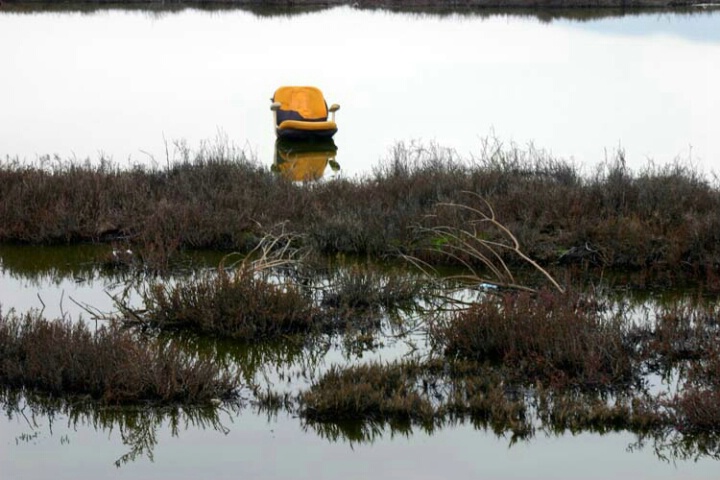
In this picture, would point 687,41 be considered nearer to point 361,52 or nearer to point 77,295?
point 361,52

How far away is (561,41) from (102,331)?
2758cm

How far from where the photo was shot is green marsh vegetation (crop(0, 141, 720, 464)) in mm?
6906

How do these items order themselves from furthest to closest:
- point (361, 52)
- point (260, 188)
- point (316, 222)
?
1. point (361, 52)
2. point (260, 188)
3. point (316, 222)

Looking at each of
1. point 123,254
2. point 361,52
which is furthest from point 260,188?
point 361,52

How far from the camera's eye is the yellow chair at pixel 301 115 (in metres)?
17.5

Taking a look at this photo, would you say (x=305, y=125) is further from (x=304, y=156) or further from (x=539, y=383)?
(x=539, y=383)

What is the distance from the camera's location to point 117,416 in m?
6.88

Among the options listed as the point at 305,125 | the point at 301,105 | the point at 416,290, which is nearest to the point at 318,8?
the point at 301,105

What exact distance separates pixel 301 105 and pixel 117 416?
11.6 metres

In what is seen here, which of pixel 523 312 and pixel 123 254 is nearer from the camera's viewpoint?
pixel 523 312

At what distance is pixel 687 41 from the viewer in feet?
109

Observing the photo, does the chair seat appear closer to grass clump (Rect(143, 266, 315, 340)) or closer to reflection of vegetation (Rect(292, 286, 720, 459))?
grass clump (Rect(143, 266, 315, 340))

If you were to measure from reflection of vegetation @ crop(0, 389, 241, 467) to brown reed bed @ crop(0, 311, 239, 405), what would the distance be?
0.22 feet

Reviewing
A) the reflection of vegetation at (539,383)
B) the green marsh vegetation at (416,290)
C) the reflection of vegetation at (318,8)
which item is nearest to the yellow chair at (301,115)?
the green marsh vegetation at (416,290)
